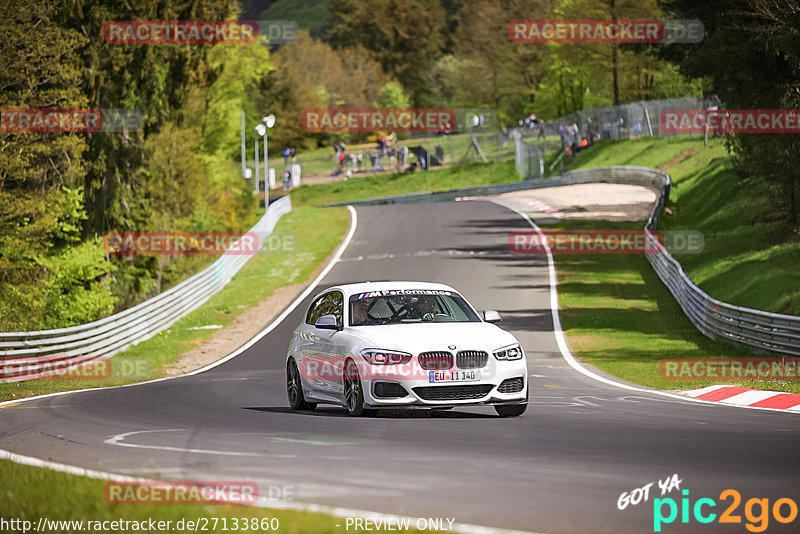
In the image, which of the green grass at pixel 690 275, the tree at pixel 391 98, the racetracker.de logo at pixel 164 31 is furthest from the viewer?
the tree at pixel 391 98

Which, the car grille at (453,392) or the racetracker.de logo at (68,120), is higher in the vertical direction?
the racetracker.de logo at (68,120)

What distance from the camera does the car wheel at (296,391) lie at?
15477 mm

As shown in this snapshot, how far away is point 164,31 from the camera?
48.0 metres

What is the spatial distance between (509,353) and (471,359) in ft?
1.66

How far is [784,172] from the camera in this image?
38000 mm

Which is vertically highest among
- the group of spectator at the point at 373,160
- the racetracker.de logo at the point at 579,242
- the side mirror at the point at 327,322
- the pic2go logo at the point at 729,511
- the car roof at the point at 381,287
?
the group of spectator at the point at 373,160

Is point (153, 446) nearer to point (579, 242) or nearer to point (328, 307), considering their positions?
point (328, 307)

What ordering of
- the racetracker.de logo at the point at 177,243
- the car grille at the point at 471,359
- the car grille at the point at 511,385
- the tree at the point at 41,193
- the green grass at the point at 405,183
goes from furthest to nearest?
1. the green grass at the point at 405,183
2. the racetracker.de logo at the point at 177,243
3. the tree at the point at 41,193
4. the car grille at the point at 511,385
5. the car grille at the point at 471,359

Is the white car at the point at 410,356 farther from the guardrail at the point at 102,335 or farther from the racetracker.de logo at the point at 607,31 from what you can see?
the racetracker.de logo at the point at 607,31

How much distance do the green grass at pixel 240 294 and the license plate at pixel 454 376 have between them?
9.72 m

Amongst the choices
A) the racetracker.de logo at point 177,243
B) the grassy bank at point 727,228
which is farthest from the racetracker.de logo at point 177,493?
the racetracker.de logo at point 177,243

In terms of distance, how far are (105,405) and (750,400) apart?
28.7 ft

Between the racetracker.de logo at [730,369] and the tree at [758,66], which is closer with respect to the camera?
the racetracker.de logo at [730,369]

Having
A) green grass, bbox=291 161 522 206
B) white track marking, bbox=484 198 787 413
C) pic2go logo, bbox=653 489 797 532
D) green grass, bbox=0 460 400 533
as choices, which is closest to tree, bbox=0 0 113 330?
white track marking, bbox=484 198 787 413
